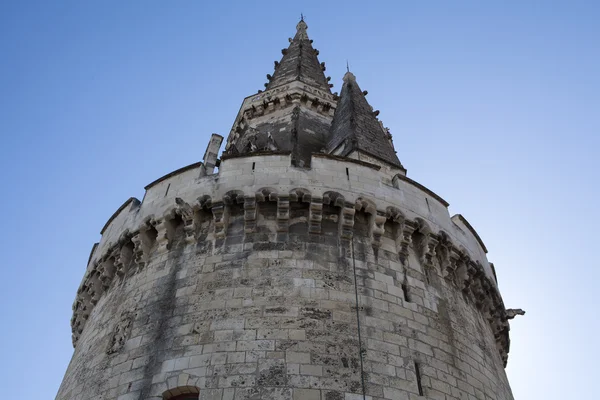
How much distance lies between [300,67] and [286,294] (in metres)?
A: 14.6

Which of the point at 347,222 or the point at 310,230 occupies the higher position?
the point at 347,222

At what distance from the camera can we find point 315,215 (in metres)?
8.41

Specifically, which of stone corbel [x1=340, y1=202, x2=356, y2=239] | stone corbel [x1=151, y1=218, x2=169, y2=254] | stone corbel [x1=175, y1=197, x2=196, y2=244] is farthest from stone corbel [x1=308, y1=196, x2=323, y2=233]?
stone corbel [x1=151, y1=218, x2=169, y2=254]

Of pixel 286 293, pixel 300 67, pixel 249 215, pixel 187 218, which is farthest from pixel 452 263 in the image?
pixel 300 67

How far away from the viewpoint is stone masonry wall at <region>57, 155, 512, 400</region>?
682 cm

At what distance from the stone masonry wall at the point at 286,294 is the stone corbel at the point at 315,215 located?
0.07 ft

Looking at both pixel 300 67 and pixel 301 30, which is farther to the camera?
pixel 301 30

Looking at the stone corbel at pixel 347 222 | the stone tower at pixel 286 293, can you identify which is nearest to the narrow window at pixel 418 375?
the stone tower at pixel 286 293

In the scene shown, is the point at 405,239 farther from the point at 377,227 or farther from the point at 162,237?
the point at 162,237

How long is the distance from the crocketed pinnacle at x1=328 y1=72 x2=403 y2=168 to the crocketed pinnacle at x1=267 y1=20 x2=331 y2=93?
335 cm

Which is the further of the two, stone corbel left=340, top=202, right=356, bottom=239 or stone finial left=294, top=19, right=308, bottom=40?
stone finial left=294, top=19, right=308, bottom=40

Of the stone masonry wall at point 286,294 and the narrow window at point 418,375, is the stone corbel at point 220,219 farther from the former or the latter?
the narrow window at point 418,375

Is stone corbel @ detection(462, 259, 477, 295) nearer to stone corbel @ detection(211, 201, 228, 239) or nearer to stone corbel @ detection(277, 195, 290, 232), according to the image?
stone corbel @ detection(277, 195, 290, 232)

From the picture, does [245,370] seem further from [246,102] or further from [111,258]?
[246,102]
